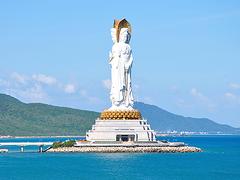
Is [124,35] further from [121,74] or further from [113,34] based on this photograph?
[121,74]

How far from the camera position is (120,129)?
8162cm

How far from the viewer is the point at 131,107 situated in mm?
84312

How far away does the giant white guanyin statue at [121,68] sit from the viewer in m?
84.7

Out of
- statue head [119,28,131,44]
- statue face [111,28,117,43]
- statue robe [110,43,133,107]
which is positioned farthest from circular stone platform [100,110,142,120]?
statue face [111,28,117,43]

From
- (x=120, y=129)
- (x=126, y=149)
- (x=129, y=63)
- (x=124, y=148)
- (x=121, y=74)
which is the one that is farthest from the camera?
(x=129, y=63)

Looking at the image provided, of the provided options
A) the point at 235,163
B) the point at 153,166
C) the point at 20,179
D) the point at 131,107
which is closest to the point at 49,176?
the point at 20,179

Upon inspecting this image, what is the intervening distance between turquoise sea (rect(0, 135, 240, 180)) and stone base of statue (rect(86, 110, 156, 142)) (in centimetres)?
428

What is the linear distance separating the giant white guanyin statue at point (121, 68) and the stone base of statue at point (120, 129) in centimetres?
209

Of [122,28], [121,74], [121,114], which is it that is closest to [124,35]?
[122,28]

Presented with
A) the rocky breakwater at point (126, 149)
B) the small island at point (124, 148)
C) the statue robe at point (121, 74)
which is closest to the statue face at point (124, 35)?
the statue robe at point (121, 74)

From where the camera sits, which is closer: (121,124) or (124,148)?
(124,148)

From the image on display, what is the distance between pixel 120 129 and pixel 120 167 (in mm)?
18166

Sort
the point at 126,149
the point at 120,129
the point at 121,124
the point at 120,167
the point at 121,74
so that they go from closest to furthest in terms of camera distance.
→ the point at 120,167 < the point at 126,149 < the point at 120,129 < the point at 121,124 < the point at 121,74

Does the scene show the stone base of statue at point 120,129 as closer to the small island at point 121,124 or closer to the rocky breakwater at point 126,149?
the small island at point 121,124
